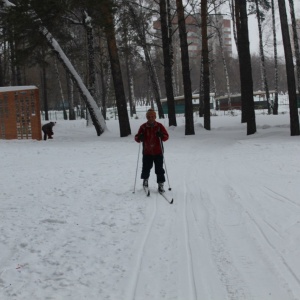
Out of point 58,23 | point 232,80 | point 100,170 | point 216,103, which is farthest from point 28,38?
point 232,80

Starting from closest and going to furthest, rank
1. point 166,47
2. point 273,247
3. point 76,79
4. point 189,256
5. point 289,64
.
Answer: point 189,256 < point 273,247 < point 289,64 < point 76,79 < point 166,47

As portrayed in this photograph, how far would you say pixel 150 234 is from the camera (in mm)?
5348

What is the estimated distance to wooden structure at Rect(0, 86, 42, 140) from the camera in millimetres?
19922

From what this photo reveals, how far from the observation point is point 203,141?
58.4 feet

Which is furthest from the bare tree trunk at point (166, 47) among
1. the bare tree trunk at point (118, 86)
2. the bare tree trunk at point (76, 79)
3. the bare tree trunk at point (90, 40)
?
the bare tree trunk at point (76, 79)

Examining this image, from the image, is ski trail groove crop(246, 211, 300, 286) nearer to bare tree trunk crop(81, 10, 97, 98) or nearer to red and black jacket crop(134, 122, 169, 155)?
red and black jacket crop(134, 122, 169, 155)

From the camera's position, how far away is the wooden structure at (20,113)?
1992cm

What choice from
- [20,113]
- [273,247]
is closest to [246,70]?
[20,113]

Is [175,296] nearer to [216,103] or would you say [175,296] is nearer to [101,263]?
[101,263]

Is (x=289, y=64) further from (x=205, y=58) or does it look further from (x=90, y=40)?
(x=90, y=40)

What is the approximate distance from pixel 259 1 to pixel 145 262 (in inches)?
997

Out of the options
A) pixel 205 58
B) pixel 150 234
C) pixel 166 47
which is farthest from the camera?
pixel 205 58

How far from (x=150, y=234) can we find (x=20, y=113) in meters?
16.5

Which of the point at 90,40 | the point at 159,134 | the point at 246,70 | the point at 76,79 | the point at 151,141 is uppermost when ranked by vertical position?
the point at 90,40
